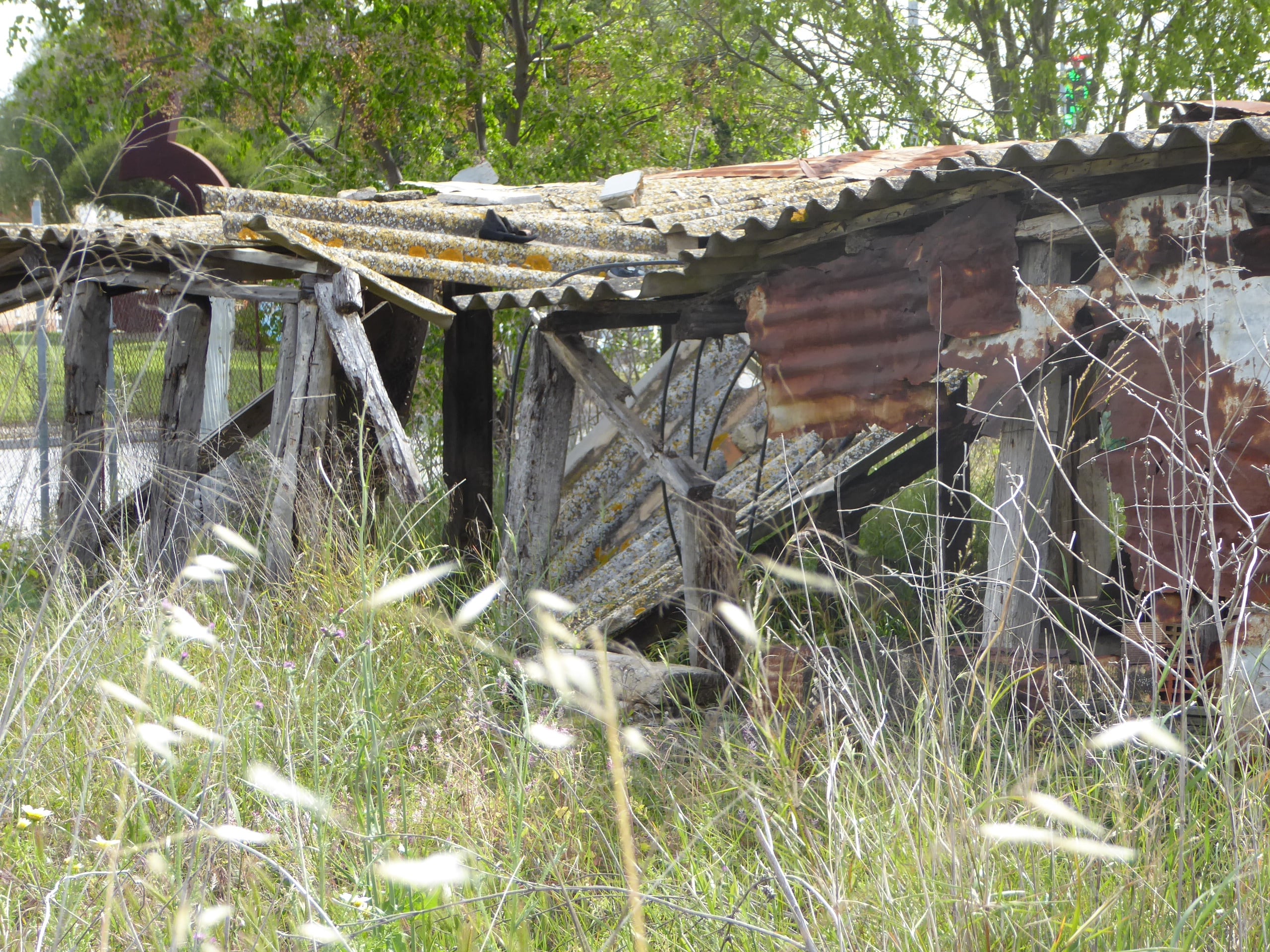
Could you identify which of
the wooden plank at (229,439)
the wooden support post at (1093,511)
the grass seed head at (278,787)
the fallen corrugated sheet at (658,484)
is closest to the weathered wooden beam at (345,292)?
the wooden plank at (229,439)

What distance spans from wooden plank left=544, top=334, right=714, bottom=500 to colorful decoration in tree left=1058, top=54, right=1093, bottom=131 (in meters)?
10.4

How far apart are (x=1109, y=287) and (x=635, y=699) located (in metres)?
2.68

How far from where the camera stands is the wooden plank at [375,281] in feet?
18.7

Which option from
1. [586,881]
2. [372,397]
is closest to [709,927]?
[586,881]

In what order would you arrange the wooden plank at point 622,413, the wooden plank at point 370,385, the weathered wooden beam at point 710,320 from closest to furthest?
the wooden plank at point 622,413 < the weathered wooden beam at point 710,320 < the wooden plank at point 370,385

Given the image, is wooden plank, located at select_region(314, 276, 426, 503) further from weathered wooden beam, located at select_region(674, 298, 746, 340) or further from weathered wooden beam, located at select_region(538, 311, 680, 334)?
weathered wooden beam, located at select_region(674, 298, 746, 340)

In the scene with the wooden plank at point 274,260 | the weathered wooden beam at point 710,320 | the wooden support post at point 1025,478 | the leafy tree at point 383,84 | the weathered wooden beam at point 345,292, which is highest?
the leafy tree at point 383,84

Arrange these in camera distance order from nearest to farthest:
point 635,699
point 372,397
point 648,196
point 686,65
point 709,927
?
point 709,927 → point 635,699 → point 372,397 → point 648,196 → point 686,65

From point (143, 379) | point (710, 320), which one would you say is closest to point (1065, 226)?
point (710, 320)

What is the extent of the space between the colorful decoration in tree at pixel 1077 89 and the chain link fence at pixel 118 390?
1021 cm

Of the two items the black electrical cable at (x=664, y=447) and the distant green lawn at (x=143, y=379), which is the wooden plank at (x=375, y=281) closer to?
the black electrical cable at (x=664, y=447)

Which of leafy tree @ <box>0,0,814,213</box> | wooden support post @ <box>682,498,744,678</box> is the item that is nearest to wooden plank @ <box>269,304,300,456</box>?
wooden support post @ <box>682,498,744,678</box>

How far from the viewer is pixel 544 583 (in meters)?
6.14

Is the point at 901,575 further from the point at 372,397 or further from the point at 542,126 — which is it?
the point at 542,126
